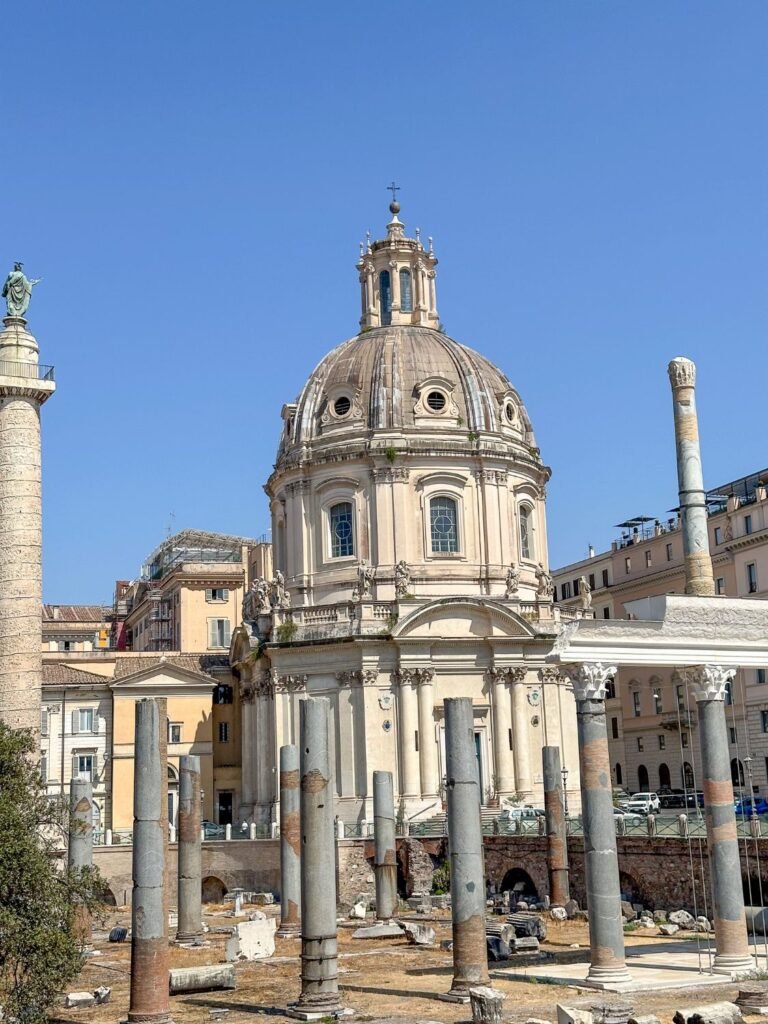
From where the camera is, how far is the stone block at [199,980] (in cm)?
2761

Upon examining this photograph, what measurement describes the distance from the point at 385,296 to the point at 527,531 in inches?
544

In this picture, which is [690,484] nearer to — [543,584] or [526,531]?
[543,584]

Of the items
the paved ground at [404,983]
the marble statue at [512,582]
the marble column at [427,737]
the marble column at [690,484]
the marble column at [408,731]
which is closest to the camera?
the paved ground at [404,983]

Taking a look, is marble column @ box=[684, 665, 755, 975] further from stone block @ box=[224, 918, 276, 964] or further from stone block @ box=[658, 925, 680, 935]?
stone block @ box=[224, 918, 276, 964]

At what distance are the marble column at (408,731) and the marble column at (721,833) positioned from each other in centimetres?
2918

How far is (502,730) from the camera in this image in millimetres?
Result: 55625

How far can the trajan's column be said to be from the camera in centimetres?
4275

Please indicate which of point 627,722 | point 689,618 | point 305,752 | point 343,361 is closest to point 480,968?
point 305,752

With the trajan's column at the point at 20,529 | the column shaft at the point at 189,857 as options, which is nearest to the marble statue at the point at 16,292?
the trajan's column at the point at 20,529

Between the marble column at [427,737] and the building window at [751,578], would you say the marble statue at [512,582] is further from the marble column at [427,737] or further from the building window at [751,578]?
the building window at [751,578]

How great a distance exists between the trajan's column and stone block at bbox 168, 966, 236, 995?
15419 mm

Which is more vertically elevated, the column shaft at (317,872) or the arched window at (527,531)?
the arched window at (527,531)

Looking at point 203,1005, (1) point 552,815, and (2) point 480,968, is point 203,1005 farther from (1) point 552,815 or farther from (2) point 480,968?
(1) point 552,815

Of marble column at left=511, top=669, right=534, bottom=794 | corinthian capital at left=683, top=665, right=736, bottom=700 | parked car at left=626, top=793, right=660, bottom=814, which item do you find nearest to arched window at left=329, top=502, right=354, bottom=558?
marble column at left=511, top=669, right=534, bottom=794
